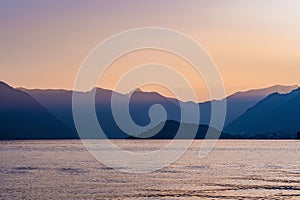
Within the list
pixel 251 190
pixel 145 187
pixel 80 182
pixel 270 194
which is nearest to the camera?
pixel 270 194

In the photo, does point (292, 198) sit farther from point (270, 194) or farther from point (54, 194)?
point (54, 194)

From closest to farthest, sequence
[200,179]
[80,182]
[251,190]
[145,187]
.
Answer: [251,190] → [145,187] → [80,182] → [200,179]

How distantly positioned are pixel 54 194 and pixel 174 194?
A: 12544 millimetres

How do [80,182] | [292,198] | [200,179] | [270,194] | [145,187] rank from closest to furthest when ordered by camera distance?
[292,198] → [270,194] → [145,187] → [80,182] → [200,179]

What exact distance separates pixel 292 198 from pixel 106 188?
2084cm

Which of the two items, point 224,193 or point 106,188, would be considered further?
point 106,188

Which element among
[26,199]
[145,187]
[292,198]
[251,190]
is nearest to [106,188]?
[145,187]

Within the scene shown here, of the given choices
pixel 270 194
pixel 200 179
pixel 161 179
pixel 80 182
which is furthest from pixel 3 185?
pixel 270 194

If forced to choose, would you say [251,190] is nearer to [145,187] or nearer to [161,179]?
[145,187]

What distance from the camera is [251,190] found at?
6275 centimetres

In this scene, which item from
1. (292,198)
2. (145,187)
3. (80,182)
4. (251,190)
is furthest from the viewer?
(80,182)

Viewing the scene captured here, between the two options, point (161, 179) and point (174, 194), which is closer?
point (174, 194)

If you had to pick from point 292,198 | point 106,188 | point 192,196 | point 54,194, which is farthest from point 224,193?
point 54,194

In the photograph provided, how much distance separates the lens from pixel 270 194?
5859 cm
